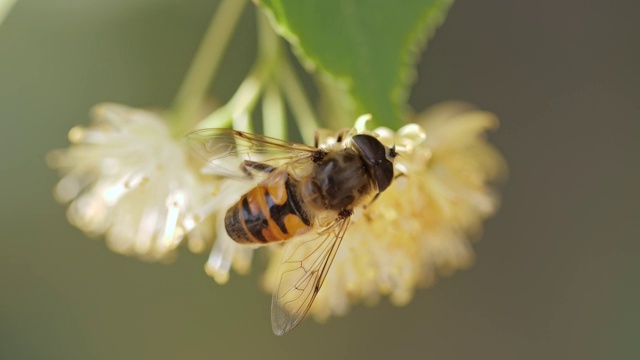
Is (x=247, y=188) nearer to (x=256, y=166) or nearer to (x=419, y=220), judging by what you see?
(x=256, y=166)

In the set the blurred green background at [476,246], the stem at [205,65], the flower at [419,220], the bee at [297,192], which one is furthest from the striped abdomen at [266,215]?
the blurred green background at [476,246]

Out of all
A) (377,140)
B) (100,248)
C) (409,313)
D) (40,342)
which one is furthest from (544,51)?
(377,140)

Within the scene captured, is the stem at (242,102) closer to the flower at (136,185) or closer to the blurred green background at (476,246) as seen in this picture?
the flower at (136,185)

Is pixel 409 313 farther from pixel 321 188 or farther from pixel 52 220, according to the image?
pixel 321 188

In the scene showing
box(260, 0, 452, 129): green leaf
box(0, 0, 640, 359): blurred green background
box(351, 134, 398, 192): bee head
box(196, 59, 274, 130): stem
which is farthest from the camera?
box(0, 0, 640, 359): blurred green background

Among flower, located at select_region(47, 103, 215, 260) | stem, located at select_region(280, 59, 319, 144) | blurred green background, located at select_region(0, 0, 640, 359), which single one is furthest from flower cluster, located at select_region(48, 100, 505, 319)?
blurred green background, located at select_region(0, 0, 640, 359)

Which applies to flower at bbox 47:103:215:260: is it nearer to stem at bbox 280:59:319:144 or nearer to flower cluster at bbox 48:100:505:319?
flower cluster at bbox 48:100:505:319

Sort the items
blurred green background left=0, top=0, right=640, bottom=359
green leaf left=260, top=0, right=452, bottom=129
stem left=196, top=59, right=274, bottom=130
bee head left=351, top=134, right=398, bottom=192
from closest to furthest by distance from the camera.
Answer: green leaf left=260, top=0, right=452, bottom=129 < bee head left=351, top=134, right=398, bottom=192 < stem left=196, top=59, right=274, bottom=130 < blurred green background left=0, top=0, right=640, bottom=359
